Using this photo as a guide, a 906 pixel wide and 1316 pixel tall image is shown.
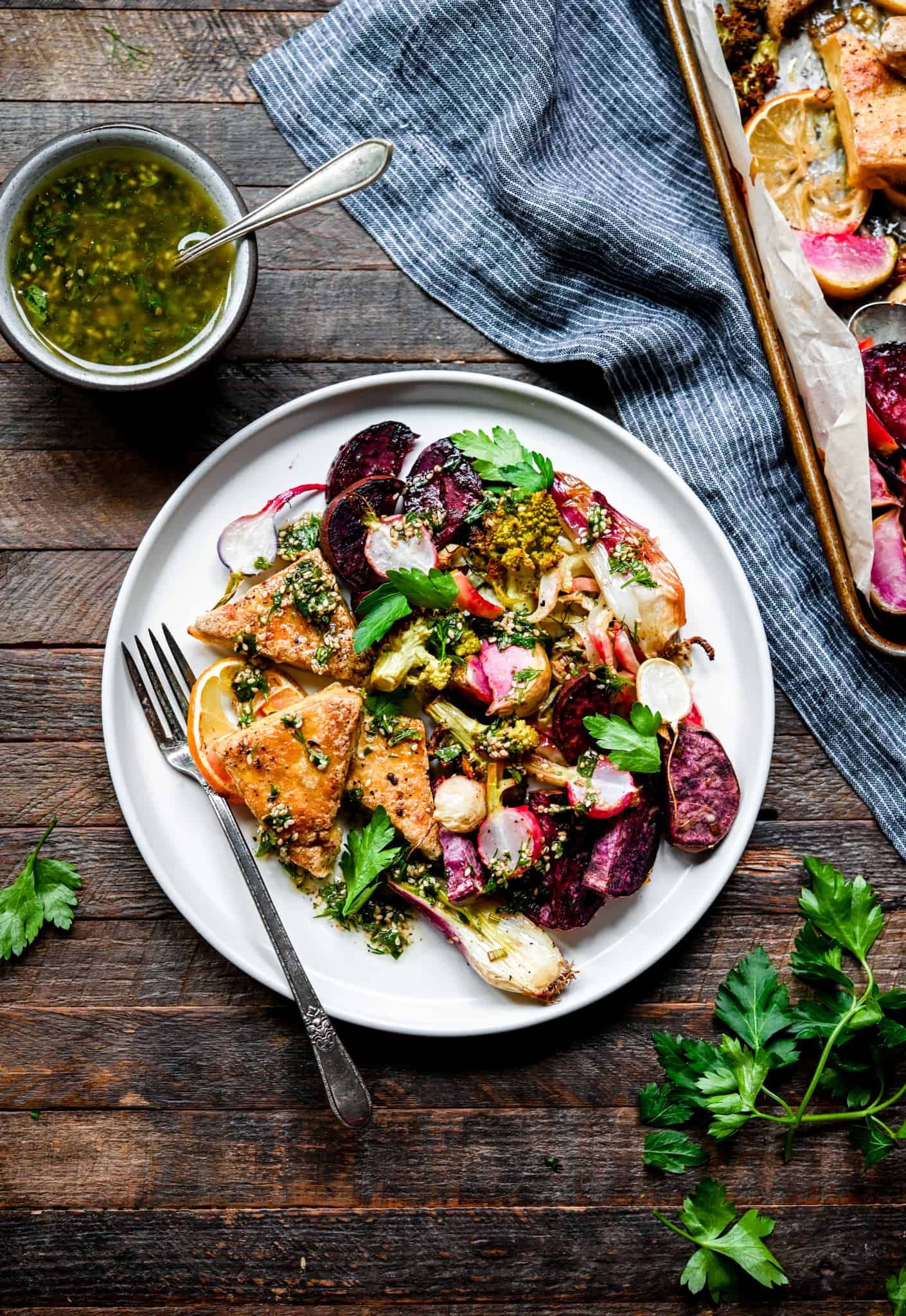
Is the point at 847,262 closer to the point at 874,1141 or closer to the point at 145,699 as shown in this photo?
the point at 145,699

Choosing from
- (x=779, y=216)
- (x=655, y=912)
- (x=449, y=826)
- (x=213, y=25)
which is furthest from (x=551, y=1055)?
(x=213, y=25)

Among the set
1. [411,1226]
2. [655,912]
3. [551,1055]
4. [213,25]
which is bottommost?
[411,1226]

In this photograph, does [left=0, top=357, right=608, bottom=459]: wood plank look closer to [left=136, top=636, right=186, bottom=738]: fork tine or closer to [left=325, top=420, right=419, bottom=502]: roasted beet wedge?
[left=325, top=420, right=419, bottom=502]: roasted beet wedge

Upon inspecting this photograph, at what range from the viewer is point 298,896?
259 cm

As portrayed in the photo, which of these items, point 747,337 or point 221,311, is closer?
point 221,311

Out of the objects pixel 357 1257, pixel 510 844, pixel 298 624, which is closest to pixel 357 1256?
pixel 357 1257

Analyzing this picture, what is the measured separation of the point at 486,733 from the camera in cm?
250

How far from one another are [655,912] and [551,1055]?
498mm

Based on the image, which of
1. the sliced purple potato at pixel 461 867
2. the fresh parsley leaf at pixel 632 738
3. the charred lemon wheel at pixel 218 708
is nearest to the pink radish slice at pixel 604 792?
the fresh parsley leaf at pixel 632 738

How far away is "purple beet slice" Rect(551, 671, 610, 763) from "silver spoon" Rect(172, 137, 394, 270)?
4.38ft

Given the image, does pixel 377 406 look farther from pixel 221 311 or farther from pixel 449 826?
pixel 449 826

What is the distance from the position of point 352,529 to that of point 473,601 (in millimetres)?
360

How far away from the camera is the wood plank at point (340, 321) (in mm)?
2740

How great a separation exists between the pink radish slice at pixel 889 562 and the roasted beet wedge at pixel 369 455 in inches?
49.7
